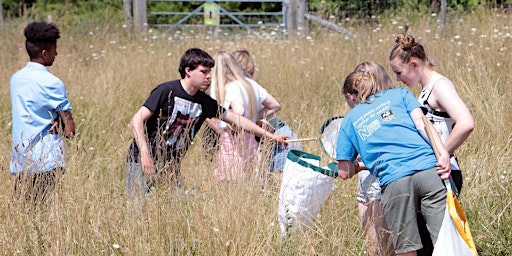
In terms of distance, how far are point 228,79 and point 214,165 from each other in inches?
40.7

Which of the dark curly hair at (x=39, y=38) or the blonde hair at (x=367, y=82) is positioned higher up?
the dark curly hair at (x=39, y=38)

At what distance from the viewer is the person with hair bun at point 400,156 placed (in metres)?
3.59

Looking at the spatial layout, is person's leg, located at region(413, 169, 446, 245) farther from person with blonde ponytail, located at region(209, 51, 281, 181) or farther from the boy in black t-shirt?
person with blonde ponytail, located at region(209, 51, 281, 181)

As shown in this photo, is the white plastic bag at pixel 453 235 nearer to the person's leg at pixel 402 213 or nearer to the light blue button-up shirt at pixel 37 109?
the person's leg at pixel 402 213

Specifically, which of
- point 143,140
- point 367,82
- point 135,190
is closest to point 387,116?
point 367,82

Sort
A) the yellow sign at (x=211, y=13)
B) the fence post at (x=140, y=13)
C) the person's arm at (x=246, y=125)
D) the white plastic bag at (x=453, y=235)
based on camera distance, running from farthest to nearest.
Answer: the yellow sign at (x=211, y=13) < the fence post at (x=140, y=13) < the person's arm at (x=246, y=125) < the white plastic bag at (x=453, y=235)

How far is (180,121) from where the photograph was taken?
471 centimetres

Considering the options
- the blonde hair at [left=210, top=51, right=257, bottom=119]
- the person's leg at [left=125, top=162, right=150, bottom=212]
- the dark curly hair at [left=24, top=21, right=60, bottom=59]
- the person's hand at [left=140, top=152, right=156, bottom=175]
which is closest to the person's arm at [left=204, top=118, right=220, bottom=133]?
the blonde hair at [left=210, top=51, right=257, bottom=119]

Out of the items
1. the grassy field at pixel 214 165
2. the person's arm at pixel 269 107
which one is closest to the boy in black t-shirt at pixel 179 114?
the grassy field at pixel 214 165

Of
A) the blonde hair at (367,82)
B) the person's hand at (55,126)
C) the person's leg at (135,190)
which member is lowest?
the person's leg at (135,190)

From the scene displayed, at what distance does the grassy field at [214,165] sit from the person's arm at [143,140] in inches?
8.4

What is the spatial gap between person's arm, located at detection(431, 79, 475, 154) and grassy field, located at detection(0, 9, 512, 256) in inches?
30.6

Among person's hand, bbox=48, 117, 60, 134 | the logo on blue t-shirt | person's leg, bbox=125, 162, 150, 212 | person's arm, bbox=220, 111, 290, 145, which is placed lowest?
person's leg, bbox=125, 162, 150, 212

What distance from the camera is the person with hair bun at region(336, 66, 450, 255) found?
141 inches
